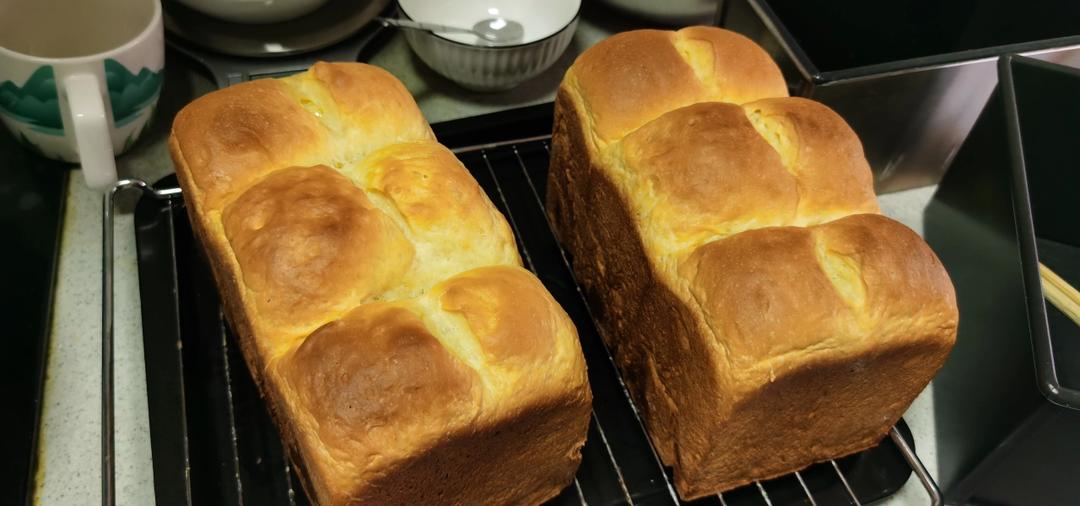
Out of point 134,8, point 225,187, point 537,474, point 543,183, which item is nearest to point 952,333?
point 537,474

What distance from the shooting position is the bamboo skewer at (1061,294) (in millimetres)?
1113

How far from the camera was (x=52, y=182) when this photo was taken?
50.7 inches

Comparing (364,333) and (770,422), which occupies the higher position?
(364,333)

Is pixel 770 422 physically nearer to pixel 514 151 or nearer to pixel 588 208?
pixel 588 208

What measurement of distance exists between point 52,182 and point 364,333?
725 millimetres

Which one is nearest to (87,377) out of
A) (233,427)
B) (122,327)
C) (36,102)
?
(122,327)

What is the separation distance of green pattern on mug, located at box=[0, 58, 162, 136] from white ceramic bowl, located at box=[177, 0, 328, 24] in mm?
173

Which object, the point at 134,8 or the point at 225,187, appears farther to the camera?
the point at 134,8

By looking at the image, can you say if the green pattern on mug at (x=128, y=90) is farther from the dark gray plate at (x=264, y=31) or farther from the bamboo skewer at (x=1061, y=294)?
the bamboo skewer at (x=1061, y=294)

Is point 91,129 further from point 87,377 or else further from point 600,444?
point 600,444

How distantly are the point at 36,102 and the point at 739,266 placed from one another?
0.97m

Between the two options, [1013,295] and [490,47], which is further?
[490,47]

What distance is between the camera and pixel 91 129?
3.58 feet

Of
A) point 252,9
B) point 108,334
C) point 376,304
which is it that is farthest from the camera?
point 252,9
